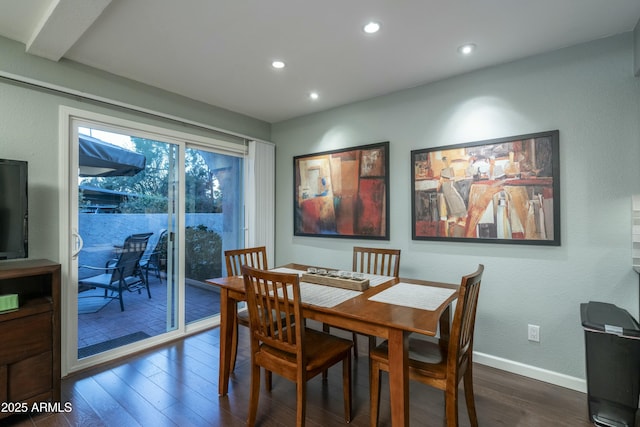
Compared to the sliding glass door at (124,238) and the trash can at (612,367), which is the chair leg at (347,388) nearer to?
the trash can at (612,367)

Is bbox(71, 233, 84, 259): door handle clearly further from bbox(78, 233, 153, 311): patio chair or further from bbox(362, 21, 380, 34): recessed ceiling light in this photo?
bbox(362, 21, 380, 34): recessed ceiling light

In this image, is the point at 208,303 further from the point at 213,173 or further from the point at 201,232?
the point at 213,173

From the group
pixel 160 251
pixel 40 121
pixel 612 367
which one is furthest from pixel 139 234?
pixel 612 367

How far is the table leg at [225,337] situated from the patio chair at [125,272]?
4.26ft

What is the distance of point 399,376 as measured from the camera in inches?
58.8

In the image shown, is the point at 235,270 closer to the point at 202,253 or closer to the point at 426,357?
the point at 202,253

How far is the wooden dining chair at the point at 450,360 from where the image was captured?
4.95 feet

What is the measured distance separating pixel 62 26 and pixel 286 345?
2.41 metres

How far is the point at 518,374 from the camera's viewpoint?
2471mm

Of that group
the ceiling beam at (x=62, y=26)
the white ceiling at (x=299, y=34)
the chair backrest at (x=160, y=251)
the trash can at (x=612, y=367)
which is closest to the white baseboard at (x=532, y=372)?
the trash can at (x=612, y=367)

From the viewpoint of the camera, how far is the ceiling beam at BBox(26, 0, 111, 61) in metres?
1.75

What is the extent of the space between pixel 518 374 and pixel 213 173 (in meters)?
3.55

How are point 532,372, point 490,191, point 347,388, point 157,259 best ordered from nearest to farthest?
point 347,388
point 532,372
point 490,191
point 157,259

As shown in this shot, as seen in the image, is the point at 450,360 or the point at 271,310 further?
the point at 271,310
